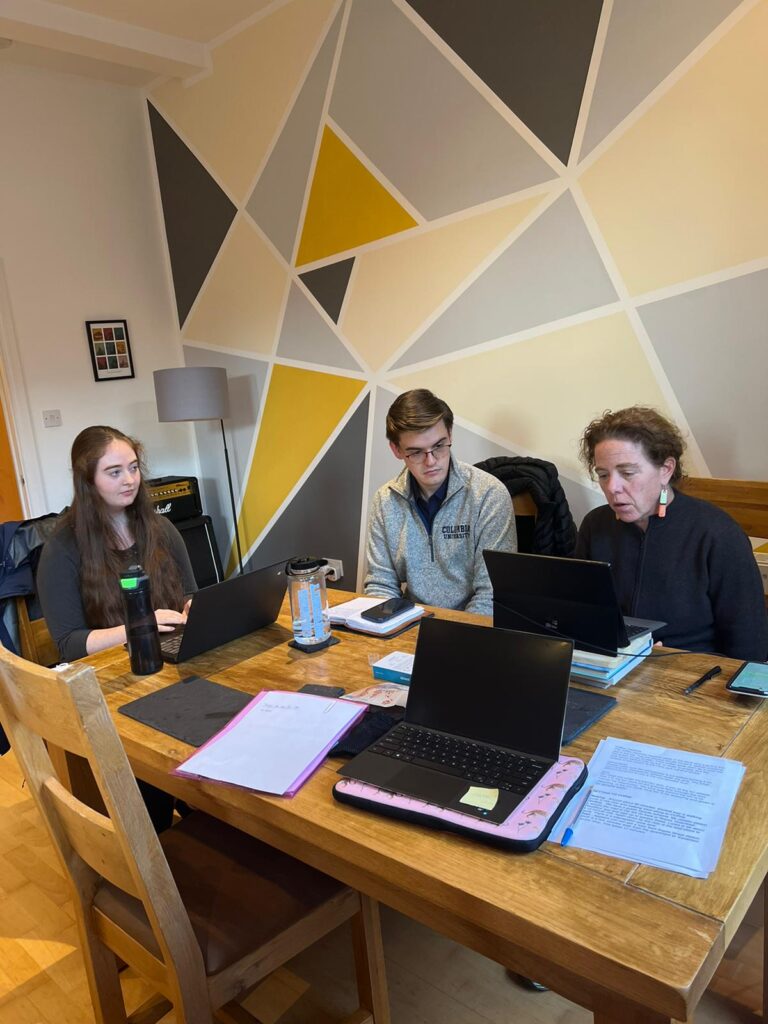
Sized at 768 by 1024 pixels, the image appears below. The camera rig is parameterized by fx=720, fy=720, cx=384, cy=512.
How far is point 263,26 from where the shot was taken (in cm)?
347

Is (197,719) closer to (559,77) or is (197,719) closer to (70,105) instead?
(559,77)

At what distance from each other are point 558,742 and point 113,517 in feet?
4.97

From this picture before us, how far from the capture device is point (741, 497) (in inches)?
95.3

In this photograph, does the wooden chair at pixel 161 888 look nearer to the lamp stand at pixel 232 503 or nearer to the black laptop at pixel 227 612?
the black laptop at pixel 227 612

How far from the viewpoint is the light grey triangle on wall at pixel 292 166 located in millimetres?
3299

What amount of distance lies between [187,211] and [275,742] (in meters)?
3.73

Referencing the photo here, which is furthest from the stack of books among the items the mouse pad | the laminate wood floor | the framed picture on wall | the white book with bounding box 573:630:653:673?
the framed picture on wall

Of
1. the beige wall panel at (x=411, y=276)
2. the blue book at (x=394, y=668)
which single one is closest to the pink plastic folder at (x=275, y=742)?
the blue book at (x=394, y=668)

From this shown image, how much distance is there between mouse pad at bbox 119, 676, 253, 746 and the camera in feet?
4.35

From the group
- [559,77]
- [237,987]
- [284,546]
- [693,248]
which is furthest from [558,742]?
[284,546]

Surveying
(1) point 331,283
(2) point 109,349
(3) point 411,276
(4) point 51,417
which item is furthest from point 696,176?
(4) point 51,417

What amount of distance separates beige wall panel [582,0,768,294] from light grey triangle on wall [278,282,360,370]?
1.41 m

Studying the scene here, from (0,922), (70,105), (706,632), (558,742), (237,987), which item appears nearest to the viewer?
(558,742)

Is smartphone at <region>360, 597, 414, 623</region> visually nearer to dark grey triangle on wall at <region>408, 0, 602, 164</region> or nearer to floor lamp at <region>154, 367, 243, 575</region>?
dark grey triangle on wall at <region>408, 0, 602, 164</region>
